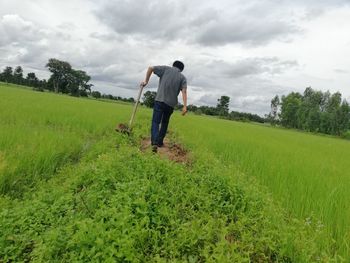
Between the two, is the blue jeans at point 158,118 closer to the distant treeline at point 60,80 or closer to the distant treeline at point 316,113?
the distant treeline at point 316,113

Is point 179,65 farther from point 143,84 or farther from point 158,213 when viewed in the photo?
point 158,213

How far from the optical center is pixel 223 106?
78.2 meters

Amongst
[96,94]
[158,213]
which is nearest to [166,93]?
[158,213]

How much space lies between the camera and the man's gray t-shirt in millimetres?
6934

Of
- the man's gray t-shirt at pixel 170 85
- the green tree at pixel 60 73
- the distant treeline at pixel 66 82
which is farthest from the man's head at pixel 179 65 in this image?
the green tree at pixel 60 73

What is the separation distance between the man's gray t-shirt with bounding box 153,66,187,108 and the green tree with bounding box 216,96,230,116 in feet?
235

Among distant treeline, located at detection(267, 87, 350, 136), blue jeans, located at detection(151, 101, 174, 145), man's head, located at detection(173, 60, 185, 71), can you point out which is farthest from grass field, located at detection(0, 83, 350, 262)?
distant treeline, located at detection(267, 87, 350, 136)

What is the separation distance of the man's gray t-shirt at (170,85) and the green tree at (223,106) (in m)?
71.6

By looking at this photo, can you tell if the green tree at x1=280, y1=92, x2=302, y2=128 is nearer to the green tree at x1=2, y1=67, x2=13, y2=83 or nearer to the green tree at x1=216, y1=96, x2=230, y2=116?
the green tree at x1=216, y1=96, x2=230, y2=116

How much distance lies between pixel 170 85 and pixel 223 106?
2852 inches

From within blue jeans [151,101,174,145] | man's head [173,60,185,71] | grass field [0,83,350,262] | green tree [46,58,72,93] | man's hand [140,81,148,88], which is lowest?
grass field [0,83,350,262]

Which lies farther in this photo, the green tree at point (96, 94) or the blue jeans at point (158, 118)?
the green tree at point (96, 94)

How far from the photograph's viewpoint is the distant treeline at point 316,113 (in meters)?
58.8

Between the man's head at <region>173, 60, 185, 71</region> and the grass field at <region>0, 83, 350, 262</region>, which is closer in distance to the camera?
the grass field at <region>0, 83, 350, 262</region>
